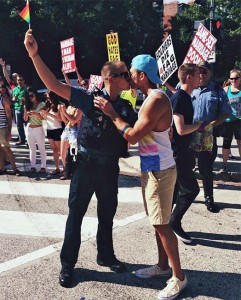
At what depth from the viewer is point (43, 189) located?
23.3 feet

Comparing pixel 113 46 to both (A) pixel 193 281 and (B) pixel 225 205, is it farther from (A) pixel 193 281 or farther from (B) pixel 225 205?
(A) pixel 193 281

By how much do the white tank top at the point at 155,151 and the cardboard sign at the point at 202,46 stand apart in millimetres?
4325

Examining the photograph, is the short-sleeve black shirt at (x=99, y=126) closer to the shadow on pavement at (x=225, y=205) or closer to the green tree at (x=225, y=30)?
the shadow on pavement at (x=225, y=205)

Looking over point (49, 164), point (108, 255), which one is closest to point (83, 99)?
point (108, 255)

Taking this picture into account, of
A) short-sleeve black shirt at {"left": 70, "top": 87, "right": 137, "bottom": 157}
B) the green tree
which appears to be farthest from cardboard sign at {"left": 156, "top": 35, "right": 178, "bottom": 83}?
the green tree

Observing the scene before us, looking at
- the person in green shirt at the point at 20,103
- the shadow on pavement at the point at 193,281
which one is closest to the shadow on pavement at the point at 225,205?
the shadow on pavement at the point at 193,281

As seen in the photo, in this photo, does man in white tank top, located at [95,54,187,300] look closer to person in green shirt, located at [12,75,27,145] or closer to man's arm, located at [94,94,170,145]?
man's arm, located at [94,94,170,145]

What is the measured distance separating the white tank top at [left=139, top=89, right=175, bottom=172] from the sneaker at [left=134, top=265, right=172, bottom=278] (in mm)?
995

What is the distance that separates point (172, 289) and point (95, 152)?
4.42ft

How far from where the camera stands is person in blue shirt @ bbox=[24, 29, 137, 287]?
3715 millimetres

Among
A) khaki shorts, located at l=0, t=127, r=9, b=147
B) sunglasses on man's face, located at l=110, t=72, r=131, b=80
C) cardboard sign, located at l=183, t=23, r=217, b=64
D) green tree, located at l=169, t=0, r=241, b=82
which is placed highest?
green tree, located at l=169, t=0, r=241, b=82

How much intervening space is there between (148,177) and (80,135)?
750mm

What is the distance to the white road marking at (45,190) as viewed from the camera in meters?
6.69

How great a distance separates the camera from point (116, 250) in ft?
14.9
